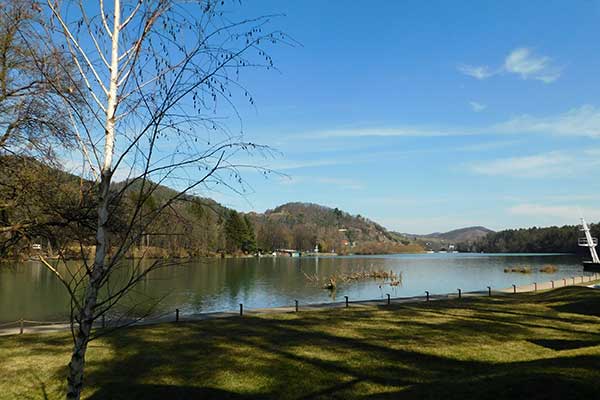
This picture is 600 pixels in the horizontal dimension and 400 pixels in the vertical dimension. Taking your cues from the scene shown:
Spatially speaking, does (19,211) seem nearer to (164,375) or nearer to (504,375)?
(164,375)

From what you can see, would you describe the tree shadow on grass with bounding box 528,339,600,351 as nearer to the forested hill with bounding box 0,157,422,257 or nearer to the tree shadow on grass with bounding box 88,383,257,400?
the tree shadow on grass with bounding box 88,383,257,400

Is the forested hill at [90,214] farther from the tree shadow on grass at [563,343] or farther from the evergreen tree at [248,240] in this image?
the evergreen tree at [248,240]

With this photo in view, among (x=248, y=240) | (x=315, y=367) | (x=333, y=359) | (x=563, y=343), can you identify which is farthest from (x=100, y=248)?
(x=248, y=240)

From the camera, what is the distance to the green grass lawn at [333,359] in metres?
8.36

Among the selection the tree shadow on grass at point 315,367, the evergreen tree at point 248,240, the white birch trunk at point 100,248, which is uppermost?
the evergreen tree at point 248,240

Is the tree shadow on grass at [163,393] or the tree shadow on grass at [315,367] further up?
the tree shadow on grass at [315,367]

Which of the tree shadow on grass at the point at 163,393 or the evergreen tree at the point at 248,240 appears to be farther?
the evergreen tree at the point at 248,240

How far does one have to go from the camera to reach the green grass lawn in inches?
329

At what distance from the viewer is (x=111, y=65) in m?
3.92

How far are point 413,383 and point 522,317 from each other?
447 inches

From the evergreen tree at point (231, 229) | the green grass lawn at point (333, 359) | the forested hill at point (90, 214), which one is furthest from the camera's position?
the green grass lawn at point (333, 359)

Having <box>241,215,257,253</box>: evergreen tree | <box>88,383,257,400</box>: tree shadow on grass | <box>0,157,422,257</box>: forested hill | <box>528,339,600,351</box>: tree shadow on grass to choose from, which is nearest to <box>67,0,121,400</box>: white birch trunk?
<box>0,157,422,257</box>: forested hill

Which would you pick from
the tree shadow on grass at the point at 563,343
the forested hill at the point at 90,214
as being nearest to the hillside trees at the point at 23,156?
the forested hill at the point at 90,214

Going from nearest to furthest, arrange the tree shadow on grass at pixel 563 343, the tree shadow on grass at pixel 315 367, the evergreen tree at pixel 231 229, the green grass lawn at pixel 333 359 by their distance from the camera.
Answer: the evergreen tree at pixel 231 229 → the tree shadow on grass at pixel 315 367 → the green grass lawn at pixel 333 359 → the tree shadow on grass at pixel 563 343
